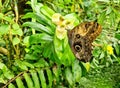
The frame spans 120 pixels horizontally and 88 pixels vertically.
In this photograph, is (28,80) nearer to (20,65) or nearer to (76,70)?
(20,65)

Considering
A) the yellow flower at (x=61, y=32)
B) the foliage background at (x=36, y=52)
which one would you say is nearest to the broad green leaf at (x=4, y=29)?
the foliage background at (x=36, y=52)

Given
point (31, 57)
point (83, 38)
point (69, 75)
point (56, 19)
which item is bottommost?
point (69, 75)

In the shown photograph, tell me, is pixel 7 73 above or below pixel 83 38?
below

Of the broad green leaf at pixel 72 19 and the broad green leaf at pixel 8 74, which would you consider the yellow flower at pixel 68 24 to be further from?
the broad green leaf at pixel 8 74

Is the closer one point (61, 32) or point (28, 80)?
point (61, 32)

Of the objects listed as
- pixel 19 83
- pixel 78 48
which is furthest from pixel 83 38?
pixel 19 83

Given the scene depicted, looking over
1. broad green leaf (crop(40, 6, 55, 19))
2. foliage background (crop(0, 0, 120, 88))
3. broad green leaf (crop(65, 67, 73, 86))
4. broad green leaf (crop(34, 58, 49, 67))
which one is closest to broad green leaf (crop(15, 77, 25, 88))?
foliage background (crop(0, 0, 120, 88))

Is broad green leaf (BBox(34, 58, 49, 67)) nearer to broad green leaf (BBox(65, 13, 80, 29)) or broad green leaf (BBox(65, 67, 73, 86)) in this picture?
broad green leaf (BBox(65, 67, 73, 86))

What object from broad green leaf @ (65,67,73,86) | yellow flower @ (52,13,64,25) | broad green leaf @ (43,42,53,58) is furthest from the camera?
broad green leaf @ (65,67,73,86)

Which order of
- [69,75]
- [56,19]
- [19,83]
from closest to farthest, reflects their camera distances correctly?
1. [56,19]
2. [19,83]
3. [69,75]

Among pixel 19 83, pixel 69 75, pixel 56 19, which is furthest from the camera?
pixel 69 75
